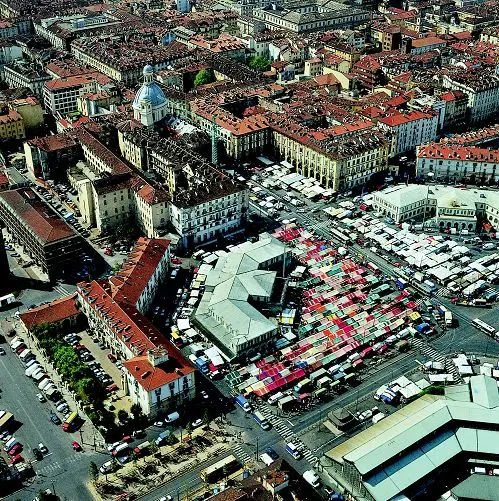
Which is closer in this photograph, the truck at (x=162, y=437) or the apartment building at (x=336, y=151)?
the truck at (x=162, y=437)

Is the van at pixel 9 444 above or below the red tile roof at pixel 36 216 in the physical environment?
below

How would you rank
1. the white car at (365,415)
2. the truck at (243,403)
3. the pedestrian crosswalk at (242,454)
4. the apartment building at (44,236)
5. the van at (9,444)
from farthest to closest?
1. the apartment building at (44,236)
2. the truck at (243,403)
3. the white car at (365,415)
4. the van at (9,444)
5. the pedestrian crosswalk at (242,454)

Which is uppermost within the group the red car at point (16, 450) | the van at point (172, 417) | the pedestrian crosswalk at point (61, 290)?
the pedestrian crosswalk at point (61, 290)

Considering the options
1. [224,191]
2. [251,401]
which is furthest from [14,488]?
[224,191]

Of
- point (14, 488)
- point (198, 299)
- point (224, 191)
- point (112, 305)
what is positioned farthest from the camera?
point (224, 191)

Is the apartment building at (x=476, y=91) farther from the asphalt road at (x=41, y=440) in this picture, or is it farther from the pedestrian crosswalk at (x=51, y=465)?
the pedestrian crosswalk at (x=51, y=465)

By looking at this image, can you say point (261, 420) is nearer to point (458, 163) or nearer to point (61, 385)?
point (61, 385)

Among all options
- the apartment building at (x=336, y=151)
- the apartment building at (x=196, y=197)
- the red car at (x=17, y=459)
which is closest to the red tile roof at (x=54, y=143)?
A: the apartment building at (x=196, y=197)

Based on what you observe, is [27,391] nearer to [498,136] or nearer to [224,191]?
[224,191]

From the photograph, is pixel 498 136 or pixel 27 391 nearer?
pixel 27 391
